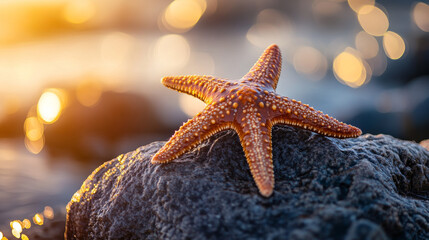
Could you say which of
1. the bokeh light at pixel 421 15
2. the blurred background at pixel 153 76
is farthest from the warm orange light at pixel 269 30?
the bokeh light at pixel 421 15

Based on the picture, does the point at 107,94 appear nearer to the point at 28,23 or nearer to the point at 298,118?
the point at 298,118

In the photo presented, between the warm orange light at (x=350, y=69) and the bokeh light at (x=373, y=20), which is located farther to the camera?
the bokeh light at (x=373, y=20)

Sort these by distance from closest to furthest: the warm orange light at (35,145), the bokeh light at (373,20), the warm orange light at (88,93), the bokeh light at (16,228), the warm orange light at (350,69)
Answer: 1. the bokeh light at (16,228)
2. the warm orange light at (35,145)
3. the warm orange light at (88,93)
4. the warm orange light at (350,69)
5. the bokeh light at (373,20)

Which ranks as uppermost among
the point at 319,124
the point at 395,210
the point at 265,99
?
the point at 265,99

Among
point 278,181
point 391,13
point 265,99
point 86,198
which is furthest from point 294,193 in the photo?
point 391,13

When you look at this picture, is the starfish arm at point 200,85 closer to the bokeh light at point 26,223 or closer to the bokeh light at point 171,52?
the bokeh light at point 26,223

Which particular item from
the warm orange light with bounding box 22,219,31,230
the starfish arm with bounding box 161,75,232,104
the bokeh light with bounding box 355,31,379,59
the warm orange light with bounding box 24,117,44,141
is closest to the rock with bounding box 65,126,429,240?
the starfish arm with bounding box 161,75,232,104

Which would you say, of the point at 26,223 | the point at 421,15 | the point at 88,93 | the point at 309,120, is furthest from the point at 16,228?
the point at 421,15
